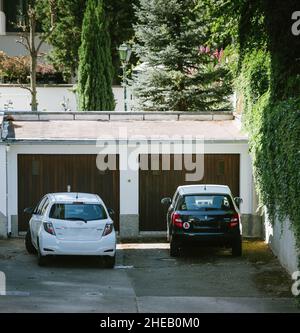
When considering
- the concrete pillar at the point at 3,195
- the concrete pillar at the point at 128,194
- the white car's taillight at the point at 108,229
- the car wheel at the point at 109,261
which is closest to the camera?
the white car's taillight at the point at 108,229

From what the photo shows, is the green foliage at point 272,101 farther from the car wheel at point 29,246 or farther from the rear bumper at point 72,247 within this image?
the car wheel at point 29,246

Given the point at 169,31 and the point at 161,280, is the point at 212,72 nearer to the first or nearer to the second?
the point at 169,31

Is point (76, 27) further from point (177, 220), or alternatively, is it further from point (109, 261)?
point (109, 261)

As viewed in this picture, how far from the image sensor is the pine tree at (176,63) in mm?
32156

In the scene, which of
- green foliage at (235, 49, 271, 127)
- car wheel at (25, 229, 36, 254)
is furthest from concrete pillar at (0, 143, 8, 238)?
green foliage at (235, 49, 271, 127)

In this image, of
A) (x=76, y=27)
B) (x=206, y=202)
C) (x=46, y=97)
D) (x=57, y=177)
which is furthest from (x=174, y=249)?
(x=46, y=97)

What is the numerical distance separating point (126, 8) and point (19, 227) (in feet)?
72.4

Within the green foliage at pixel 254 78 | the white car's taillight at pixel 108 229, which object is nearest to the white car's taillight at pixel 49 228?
the white car's taillight at pixel 108 229

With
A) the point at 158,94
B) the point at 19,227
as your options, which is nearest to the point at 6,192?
the point at 19,227

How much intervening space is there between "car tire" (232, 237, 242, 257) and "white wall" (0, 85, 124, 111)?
23.1m

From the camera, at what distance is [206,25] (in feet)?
105

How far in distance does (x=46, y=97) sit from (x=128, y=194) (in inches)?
854

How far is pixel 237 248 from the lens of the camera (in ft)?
63.6

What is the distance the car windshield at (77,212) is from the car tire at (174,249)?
222 cm
